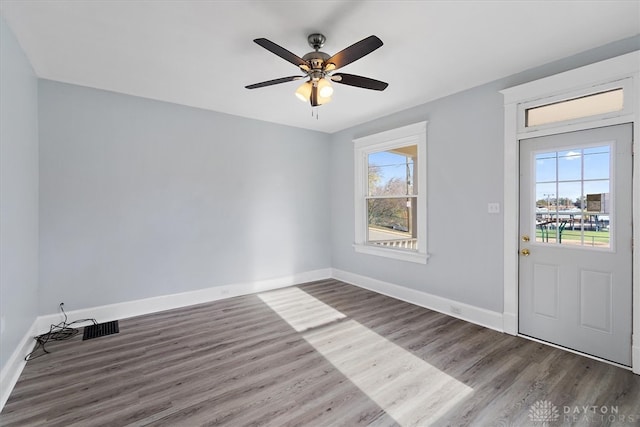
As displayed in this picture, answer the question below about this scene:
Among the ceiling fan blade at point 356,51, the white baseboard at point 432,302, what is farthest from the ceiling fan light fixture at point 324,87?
the white baseboard at point 432,302

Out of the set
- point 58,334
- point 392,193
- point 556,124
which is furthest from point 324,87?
point 58,334

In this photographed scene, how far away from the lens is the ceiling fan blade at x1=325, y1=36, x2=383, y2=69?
1842mm

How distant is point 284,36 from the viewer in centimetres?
235

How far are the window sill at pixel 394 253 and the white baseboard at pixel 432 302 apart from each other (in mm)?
415

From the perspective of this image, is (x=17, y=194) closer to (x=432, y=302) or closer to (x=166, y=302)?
(x=166, y=302)

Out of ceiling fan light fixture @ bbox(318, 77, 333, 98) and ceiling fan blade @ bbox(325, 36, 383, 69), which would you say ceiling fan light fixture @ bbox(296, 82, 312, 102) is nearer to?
ceiling fan light fixture @ bbox(318, 77, 333, 98)

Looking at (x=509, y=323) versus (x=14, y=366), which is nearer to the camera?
(x=14, y=366)

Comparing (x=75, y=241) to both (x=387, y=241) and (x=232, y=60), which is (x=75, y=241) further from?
(x=387, y=241)

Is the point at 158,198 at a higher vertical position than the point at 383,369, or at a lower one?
higher

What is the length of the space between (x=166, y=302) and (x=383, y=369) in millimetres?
2889

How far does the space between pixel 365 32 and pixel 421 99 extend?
1.68 meters

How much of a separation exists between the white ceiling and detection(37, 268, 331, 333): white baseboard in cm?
257

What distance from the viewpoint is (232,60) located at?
2709 mm

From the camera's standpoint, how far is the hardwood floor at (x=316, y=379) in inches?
74.0
